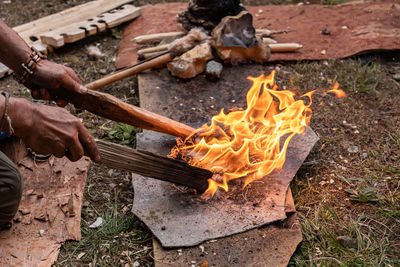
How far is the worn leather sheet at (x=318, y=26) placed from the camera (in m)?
5.01

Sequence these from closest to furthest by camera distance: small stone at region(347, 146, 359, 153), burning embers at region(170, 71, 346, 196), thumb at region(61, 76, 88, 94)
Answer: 1. thumb at region(61, 76, 88, 94)
2. burning embers at region(170, 71, 346, 196)
3. small stone at region(347, 146, 359, 153)

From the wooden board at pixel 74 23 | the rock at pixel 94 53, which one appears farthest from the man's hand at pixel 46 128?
the rock at pixel 94 53

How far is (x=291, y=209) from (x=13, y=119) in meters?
1.99

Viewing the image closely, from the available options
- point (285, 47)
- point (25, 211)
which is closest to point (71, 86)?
point (25, 211)

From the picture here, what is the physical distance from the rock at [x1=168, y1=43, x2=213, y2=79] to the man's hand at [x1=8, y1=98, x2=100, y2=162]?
2.25 metres

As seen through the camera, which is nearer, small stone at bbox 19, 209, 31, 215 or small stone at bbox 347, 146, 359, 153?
small stone at bbox 19, 209, 31, 215

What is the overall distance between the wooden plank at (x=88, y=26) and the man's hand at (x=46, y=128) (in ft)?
9.81

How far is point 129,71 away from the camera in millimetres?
4445

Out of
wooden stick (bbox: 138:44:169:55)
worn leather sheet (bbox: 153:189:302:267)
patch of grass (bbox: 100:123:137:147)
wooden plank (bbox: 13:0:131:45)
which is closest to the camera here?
worn leather sheet (bbox: 153:189:302:267)

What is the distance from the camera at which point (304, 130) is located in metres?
3.72

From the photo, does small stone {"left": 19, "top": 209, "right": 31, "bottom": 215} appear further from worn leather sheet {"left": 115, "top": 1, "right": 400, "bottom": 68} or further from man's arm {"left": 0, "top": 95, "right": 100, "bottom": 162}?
worn leather sheet {"left": 115, "top": 1, "right": 400, "bottom": 68}

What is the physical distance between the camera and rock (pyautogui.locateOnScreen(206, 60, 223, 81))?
4516 mm

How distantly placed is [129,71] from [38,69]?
1.49 metres

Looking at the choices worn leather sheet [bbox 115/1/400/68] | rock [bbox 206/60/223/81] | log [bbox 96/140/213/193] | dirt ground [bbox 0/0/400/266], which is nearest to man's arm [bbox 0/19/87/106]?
log [bbox 96/140/213/193]
